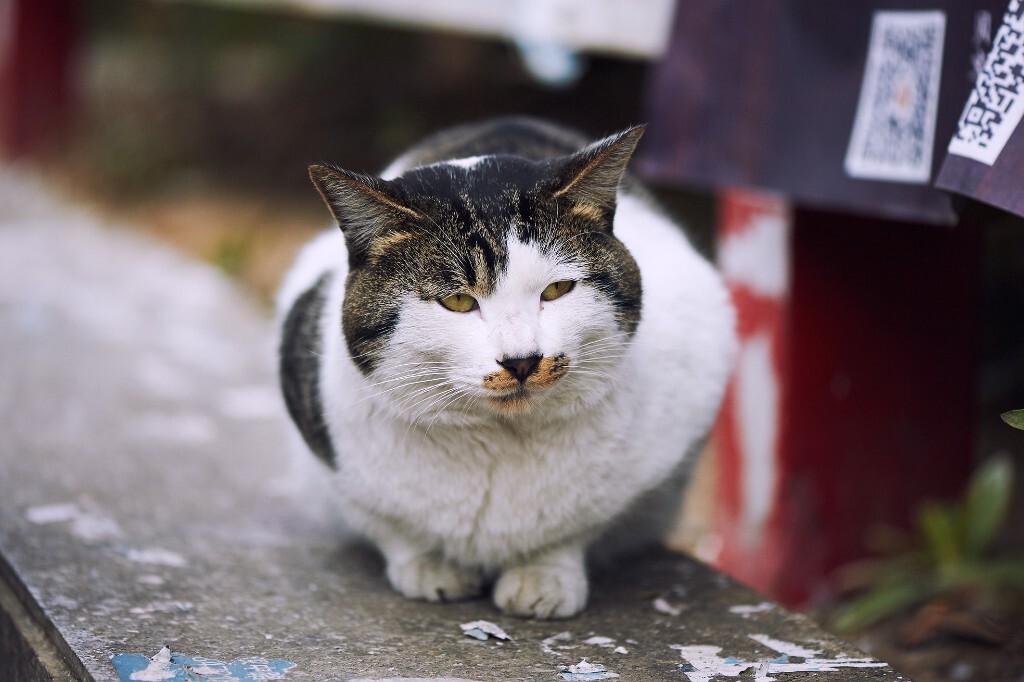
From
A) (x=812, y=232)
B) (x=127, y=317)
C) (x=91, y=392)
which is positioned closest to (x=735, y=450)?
(x=812, y=232)

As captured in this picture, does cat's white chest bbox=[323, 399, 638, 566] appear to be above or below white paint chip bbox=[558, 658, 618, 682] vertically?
above

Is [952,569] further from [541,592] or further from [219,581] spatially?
[219,581]

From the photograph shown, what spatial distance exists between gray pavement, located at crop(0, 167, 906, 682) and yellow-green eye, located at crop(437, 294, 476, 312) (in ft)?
1.95

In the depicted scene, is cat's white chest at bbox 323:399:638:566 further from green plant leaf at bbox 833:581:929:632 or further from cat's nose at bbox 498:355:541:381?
green plant leaf at bbox 833:581:929:632

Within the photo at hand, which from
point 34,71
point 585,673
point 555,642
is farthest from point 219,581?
point 34,71

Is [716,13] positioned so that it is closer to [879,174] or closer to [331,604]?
[879,174]

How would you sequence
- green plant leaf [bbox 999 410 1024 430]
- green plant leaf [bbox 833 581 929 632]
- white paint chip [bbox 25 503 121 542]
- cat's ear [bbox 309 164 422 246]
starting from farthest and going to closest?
green plant leaf [bbox 833 581 929 632] < white paint chip [bbox 25 503 121 542] < cat's ear [bbox 309 164 422 246] < green plant leaf [bbox 999 410 1024 430]

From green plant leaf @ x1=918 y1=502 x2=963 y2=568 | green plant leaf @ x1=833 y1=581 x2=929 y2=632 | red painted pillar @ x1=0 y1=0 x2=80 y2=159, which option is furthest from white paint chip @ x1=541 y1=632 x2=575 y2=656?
red painted pillar @ x1=0 y1=0 x2=80 y2=159

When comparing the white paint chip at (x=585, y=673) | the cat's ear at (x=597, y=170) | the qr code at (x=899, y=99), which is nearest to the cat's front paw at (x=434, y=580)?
the white paint chip at (x=585, y=673)

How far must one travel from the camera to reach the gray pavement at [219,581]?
1.94 meters

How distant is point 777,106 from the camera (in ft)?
8.68

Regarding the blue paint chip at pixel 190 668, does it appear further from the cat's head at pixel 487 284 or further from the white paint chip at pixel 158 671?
the cat's head at pixel 487 284

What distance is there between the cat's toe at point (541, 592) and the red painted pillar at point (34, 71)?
18.0 ft

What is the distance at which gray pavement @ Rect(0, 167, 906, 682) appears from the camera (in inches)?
76.4
